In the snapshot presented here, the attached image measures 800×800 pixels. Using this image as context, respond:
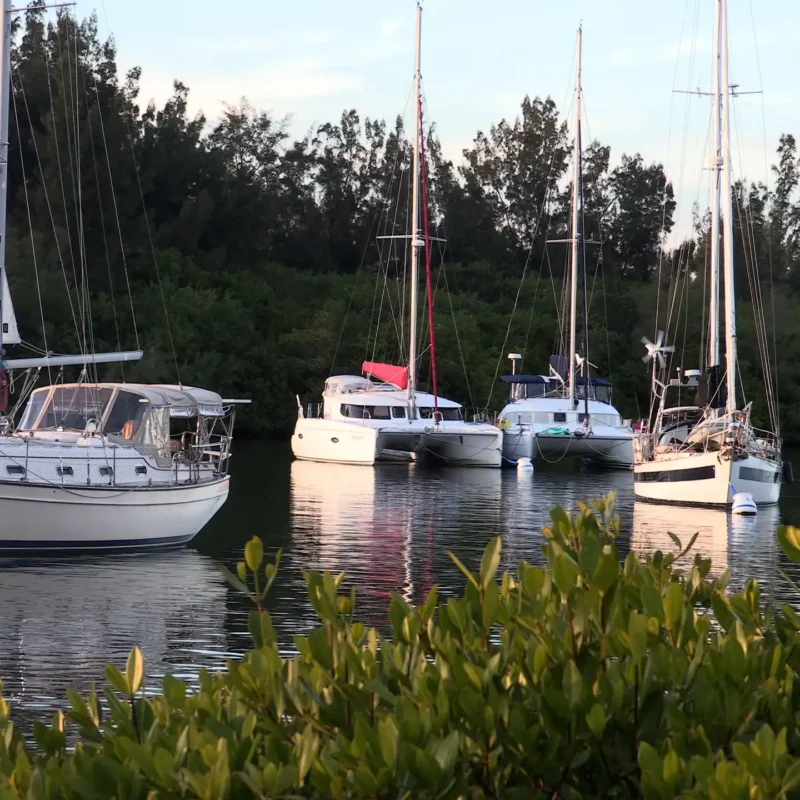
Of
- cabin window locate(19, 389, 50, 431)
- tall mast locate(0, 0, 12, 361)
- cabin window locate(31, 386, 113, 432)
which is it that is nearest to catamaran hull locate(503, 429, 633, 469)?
cabin window locate(31, 386, 113, 432)

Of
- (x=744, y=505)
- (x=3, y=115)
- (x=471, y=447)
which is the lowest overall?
(x=744, y=505)

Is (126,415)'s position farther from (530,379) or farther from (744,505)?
(530,379)

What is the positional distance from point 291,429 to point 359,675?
58738mm

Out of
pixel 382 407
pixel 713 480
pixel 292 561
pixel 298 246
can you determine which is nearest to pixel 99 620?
pixel 292 561

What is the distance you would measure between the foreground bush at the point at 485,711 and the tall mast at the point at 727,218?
89.0 feet

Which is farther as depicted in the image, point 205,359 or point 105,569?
point 205,359

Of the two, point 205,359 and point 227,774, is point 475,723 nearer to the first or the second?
point 227,774

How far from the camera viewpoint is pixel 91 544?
20141 mm

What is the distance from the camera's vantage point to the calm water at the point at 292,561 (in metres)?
14.3

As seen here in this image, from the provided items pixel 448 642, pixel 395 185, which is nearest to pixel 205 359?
pixel 395 185

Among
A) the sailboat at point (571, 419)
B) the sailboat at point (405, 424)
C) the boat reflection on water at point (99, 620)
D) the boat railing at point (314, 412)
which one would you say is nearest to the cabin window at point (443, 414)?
the sailboat at point (405, 424)

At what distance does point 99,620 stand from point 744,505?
703 inches

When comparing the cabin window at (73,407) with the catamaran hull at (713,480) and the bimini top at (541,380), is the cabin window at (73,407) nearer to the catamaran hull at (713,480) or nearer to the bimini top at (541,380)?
the catamaran hull at (713,480)

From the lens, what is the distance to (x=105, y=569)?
1938 centimetres
